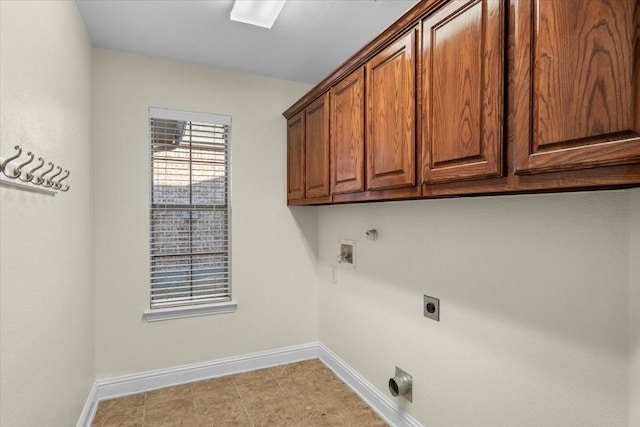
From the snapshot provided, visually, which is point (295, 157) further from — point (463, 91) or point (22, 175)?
point (22, 175)

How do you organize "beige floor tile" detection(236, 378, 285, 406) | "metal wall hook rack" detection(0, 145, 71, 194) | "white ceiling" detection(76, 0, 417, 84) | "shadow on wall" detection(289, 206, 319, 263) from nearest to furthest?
"metal wall hook rack" detection(0, 145, 71, 194), "white ceiling" detection(76, 0, 417, 84), "beige floor tile" detection(236, 378, 285, 406), "shadow on wall" detection(289, 206, 319, 263)

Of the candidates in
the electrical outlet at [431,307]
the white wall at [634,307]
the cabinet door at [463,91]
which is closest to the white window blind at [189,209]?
the electrical outlet at [431,307]

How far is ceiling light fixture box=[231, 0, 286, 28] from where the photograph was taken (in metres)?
1.91

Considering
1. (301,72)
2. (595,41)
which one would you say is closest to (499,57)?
(595,41)

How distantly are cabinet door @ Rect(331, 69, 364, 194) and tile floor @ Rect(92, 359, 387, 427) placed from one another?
4.81ft

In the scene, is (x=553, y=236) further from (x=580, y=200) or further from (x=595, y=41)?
(x=595, y=41)

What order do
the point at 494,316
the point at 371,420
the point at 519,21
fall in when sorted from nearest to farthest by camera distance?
the point at 519,21 < the point at 494,316 < the point at 371,420

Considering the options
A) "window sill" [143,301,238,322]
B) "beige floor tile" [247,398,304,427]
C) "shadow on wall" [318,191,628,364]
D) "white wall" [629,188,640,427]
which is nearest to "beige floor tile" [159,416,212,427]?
"beige floor tile" [247,398,304,427]

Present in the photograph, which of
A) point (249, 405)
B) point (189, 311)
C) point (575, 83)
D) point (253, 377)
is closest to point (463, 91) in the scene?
point (575, 83)

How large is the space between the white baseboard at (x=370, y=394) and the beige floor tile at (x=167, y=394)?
1.12 metres

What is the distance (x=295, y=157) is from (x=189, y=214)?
97 centimetres

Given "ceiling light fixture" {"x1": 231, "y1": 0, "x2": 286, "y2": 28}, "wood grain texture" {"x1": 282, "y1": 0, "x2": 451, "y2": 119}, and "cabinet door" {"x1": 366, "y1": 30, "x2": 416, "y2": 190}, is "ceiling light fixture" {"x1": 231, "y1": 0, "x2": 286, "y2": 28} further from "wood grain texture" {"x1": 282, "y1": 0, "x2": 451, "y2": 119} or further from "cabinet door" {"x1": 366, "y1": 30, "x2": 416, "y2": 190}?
"cabinet door" {"x1": 366, "y1": 30, "x2": 416, "y2": 190}

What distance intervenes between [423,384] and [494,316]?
66cm

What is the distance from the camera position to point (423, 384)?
1918mm
